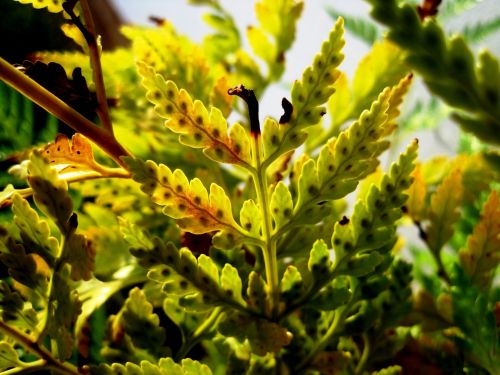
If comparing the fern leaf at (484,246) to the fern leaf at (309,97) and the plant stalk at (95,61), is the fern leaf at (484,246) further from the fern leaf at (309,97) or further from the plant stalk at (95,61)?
the plant stalk at (95,61)

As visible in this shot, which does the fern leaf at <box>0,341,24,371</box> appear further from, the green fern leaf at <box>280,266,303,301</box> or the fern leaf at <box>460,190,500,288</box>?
the fern leaf at <box>460,190,500,288</box>

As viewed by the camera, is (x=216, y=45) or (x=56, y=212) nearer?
(x=56, y=212)

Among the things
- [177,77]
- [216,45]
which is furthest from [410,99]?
[177,77]

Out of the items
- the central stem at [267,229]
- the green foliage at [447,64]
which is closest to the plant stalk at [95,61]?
the central stem at [267,229]

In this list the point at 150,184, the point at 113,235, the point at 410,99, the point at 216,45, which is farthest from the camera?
the point at 410,99

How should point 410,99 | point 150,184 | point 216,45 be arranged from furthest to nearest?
1. point 410,99
2. point 216,45
3. point 150,184

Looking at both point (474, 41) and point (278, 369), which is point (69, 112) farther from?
point (474, 41)

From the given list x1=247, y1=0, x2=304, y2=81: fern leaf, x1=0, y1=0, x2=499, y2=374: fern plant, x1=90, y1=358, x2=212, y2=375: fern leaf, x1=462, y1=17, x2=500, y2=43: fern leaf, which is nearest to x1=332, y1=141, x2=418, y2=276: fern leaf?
x1=0, y1=0, x2=499, y2=374: fern plant
